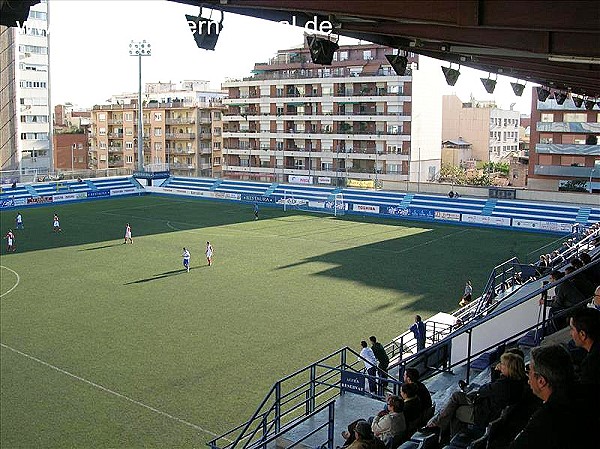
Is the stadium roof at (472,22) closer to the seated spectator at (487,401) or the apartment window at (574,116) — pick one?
the seated spectator at (487,401)

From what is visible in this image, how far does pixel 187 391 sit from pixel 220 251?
18548 millimetres

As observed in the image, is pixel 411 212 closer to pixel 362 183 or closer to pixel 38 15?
pixel 362 183

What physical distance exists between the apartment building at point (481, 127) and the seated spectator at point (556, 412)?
83.6 meters

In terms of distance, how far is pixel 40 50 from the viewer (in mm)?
69750

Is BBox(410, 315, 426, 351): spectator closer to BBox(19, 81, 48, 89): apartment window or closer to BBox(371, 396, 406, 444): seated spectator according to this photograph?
BBox(371, 396, 406, 444): seated spectator

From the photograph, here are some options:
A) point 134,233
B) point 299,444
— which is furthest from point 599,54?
point 134,233

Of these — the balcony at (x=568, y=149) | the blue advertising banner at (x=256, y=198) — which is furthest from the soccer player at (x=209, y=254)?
the balcony at (x=568, y=149)

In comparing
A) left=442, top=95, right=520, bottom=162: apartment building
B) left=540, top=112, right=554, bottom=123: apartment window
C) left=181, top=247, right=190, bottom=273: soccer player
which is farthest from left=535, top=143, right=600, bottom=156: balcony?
left=181, top=247, right=190, bottom=273: soccer player

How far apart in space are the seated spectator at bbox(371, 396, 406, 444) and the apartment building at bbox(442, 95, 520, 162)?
80638mm

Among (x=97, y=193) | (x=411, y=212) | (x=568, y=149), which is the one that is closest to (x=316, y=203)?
(x=411, y=212)

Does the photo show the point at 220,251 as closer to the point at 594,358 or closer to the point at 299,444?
the point at 299,444

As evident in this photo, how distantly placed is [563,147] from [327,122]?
23.0m

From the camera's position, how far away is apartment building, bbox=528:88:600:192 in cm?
5097

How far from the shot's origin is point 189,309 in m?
22.2
